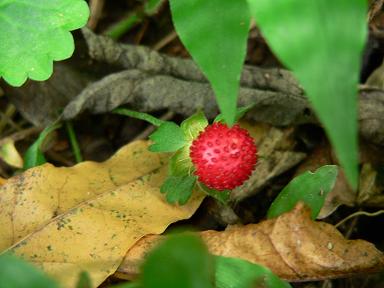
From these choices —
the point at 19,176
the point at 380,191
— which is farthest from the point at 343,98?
the point at 19,176

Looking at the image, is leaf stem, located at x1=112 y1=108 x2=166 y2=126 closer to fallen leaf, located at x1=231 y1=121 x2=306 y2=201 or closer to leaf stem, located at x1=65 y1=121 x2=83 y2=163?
leaf stem, located at x1=65 y1=121 x2=83 y2=163

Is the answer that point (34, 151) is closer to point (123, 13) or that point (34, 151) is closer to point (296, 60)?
point (123, 13)

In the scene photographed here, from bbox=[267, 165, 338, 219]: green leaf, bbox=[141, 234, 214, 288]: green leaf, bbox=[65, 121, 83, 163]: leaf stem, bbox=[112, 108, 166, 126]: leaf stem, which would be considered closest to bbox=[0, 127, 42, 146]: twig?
bbox=[65, 121, 83, 163]: leaf stem

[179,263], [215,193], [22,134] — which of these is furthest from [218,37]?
[22,134]

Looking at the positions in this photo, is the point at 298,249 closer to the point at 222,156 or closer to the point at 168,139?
the point at 222,156

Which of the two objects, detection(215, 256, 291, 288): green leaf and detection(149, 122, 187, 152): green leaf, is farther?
detection(149, 122, 187, 152): green leaf

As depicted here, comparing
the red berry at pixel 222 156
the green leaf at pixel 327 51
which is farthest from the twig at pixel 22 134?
Answer: the green leaf at pixel 327 51
